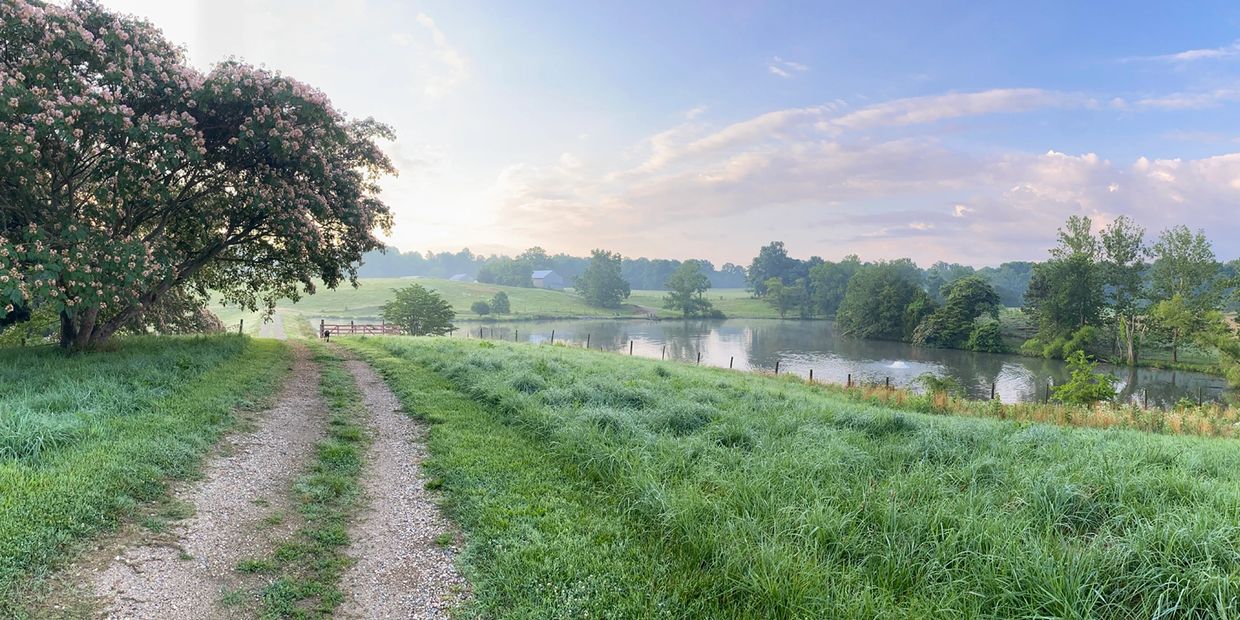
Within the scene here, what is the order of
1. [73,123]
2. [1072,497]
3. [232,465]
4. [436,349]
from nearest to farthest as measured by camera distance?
1. [1072,497]
2. [232,465]
3. [73,123]
4. [436,349]

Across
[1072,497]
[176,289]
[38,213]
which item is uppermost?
[38,213]

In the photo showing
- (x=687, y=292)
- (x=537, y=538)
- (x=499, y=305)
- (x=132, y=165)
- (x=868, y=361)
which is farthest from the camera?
(x=687, y=292)

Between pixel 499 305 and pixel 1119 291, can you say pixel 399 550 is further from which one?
pixel 499 305

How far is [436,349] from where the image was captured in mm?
18156

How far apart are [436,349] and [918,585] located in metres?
16.5

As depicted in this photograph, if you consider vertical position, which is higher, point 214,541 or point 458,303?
point 458,303

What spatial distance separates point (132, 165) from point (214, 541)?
958 centimetres

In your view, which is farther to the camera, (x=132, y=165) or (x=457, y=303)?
(x=457, y=303)

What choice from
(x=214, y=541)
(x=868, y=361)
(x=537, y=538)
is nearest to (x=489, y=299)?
(x=868, y=361)

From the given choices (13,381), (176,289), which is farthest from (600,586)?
(176,289)

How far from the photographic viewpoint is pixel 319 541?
481 centimetres

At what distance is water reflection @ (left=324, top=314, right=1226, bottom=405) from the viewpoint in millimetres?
34875

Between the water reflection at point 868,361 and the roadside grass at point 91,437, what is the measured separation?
91.6ft

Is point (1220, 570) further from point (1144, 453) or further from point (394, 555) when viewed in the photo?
point (394, 555)
